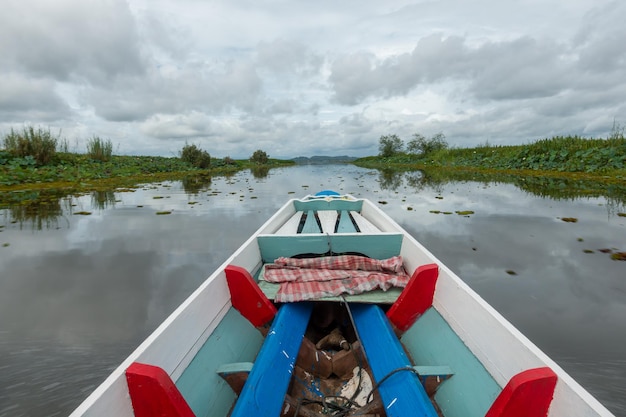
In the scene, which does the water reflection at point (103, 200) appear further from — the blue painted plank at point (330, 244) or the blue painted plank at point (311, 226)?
the blue painted plank at point (330, 244)

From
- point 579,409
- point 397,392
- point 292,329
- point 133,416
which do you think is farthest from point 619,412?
point 133,416

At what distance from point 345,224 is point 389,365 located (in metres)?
2.55

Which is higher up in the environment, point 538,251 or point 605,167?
point 605,167

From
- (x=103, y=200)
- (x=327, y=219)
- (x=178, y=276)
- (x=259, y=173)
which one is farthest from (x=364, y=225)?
(x=259, y=173)

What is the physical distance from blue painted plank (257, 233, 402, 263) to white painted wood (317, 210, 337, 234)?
2.81ft

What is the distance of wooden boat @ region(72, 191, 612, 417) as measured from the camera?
40.4 inches

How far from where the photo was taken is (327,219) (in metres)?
4.44

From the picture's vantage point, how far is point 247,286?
1867 millimetres

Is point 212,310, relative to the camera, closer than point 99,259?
Yes

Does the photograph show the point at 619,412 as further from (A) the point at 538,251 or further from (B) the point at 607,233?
(B) the point at 607,233

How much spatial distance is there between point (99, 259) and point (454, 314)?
461cm

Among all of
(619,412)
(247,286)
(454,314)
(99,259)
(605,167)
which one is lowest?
(619,412)

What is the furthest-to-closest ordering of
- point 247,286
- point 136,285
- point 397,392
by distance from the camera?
1. point 136,285
2. point 247,286
3. point 397,392

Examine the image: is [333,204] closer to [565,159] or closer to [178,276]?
[178,276]
